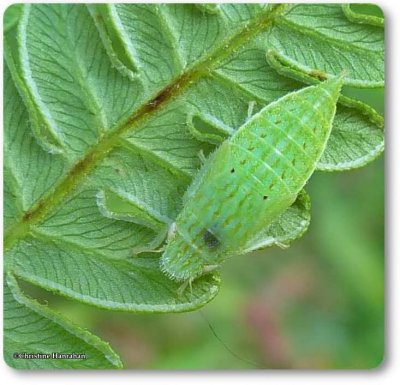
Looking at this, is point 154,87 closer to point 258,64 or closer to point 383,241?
point 258,64

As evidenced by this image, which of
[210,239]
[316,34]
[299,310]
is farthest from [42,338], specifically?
[316,34]

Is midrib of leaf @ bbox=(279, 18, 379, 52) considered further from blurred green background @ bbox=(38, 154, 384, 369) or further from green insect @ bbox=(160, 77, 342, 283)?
blurred green background @ bbox=(38, 154, 384, 369)

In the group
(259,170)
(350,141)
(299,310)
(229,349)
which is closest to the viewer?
(259,170)

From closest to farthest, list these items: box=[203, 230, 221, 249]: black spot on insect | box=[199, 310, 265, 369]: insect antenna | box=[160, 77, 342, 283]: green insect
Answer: box=[160, 77, 342, 283]: green insect < box=[203, 230, 221, 249]: black spot on insect < box=[199, 310, 265, 369]: insect antenna

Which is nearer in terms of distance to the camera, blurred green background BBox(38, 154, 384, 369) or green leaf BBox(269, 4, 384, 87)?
green leaf BBox(269, 4, 384, 87)

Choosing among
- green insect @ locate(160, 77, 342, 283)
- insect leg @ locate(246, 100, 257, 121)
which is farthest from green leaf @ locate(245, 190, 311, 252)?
insect leg @ locate(246, 100, 257, 121)

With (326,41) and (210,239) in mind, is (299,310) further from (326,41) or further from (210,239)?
(326,41)

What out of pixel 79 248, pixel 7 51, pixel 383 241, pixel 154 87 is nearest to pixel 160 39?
pixel 154 87
